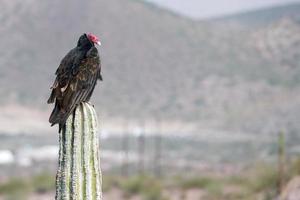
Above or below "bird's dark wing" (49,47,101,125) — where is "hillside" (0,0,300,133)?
above

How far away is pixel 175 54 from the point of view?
277 ft

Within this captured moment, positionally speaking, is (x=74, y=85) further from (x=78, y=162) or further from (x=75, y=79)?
(x=78, y=162)

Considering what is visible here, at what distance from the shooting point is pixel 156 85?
7906 cm

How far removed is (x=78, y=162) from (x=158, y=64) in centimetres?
7537

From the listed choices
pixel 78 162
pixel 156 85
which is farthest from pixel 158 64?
pixel 78 162

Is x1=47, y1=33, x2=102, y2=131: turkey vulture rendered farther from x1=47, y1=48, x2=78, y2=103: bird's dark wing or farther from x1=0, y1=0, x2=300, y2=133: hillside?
x1=0, y1=0, x2=300, y2=133: hillside

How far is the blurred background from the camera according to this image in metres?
64.2

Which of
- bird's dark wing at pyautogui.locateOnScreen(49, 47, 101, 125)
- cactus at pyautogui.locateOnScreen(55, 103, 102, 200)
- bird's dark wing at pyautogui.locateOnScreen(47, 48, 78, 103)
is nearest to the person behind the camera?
cactus at pyautogui.locateOnScreen(55, 103, 102, 200)

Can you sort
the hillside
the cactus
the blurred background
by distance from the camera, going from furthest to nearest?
the hillside
the blurred background
the cactus

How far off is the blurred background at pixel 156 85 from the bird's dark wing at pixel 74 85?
4511 cm

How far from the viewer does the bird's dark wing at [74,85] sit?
6715 millimetres

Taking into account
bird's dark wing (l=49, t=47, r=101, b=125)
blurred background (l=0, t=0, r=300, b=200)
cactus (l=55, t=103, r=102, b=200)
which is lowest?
cactus (l=55, t=103, r=102, b=200)

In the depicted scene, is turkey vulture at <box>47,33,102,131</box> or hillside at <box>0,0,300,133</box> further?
hillside at <box>0,0,300,133</box>

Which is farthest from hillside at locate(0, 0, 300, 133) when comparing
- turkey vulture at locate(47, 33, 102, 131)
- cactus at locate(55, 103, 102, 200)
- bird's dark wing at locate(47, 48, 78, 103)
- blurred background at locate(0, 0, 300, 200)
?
cactus at locate(55, 103, 102, 200)
